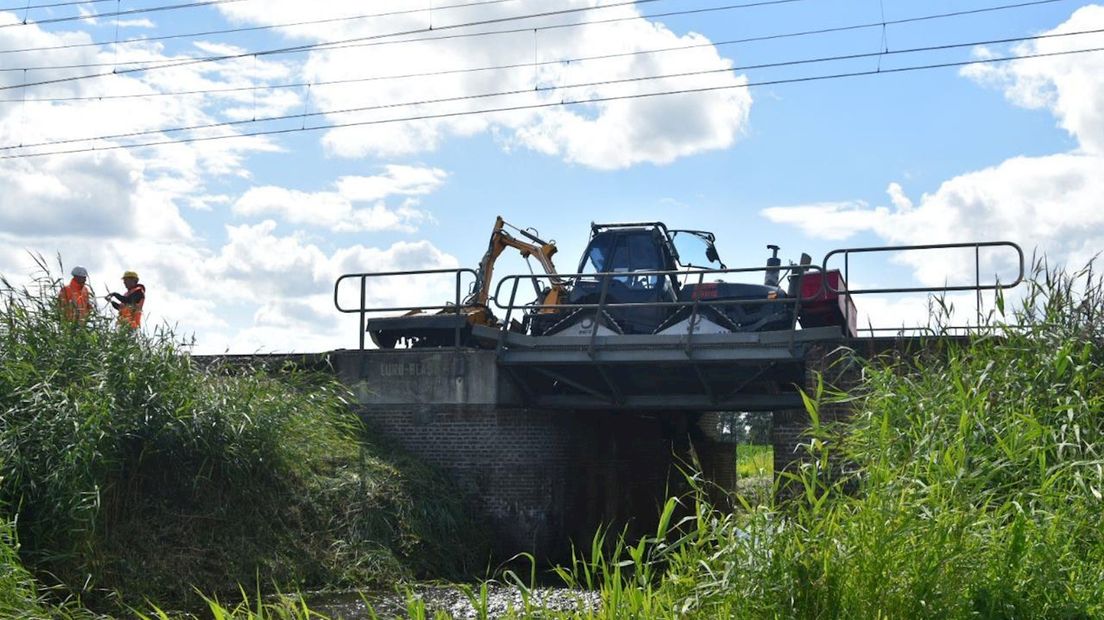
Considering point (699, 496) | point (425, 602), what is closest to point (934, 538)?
point (699, 496)

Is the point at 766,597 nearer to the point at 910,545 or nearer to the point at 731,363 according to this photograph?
the point at 910,545

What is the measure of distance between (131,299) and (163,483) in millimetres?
3729

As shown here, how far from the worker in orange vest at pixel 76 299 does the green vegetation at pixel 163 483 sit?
0.45 feet

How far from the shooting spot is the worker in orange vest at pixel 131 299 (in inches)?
523

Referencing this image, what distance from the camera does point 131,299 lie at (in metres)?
15.1

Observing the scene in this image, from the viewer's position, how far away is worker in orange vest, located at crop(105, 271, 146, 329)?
13.3m

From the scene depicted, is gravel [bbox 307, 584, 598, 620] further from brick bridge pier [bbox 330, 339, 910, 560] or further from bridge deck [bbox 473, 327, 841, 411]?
bridge deck [bbox 473, 327, 841, 411]

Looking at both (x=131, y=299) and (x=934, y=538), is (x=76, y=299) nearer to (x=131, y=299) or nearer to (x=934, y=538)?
(x=131, y=299)

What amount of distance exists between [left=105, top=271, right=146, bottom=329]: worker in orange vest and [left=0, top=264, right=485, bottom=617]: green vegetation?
1.43ft

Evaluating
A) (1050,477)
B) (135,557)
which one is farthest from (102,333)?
(1050,477)

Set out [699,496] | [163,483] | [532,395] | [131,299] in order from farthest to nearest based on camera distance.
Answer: [532,395] → [131,299] → [163,483] → [699,496]

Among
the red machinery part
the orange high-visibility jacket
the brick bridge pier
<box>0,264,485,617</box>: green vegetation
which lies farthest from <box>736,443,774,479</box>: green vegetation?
the orange high-visibility jacket

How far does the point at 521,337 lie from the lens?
1627 cm

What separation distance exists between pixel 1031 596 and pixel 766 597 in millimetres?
1498
